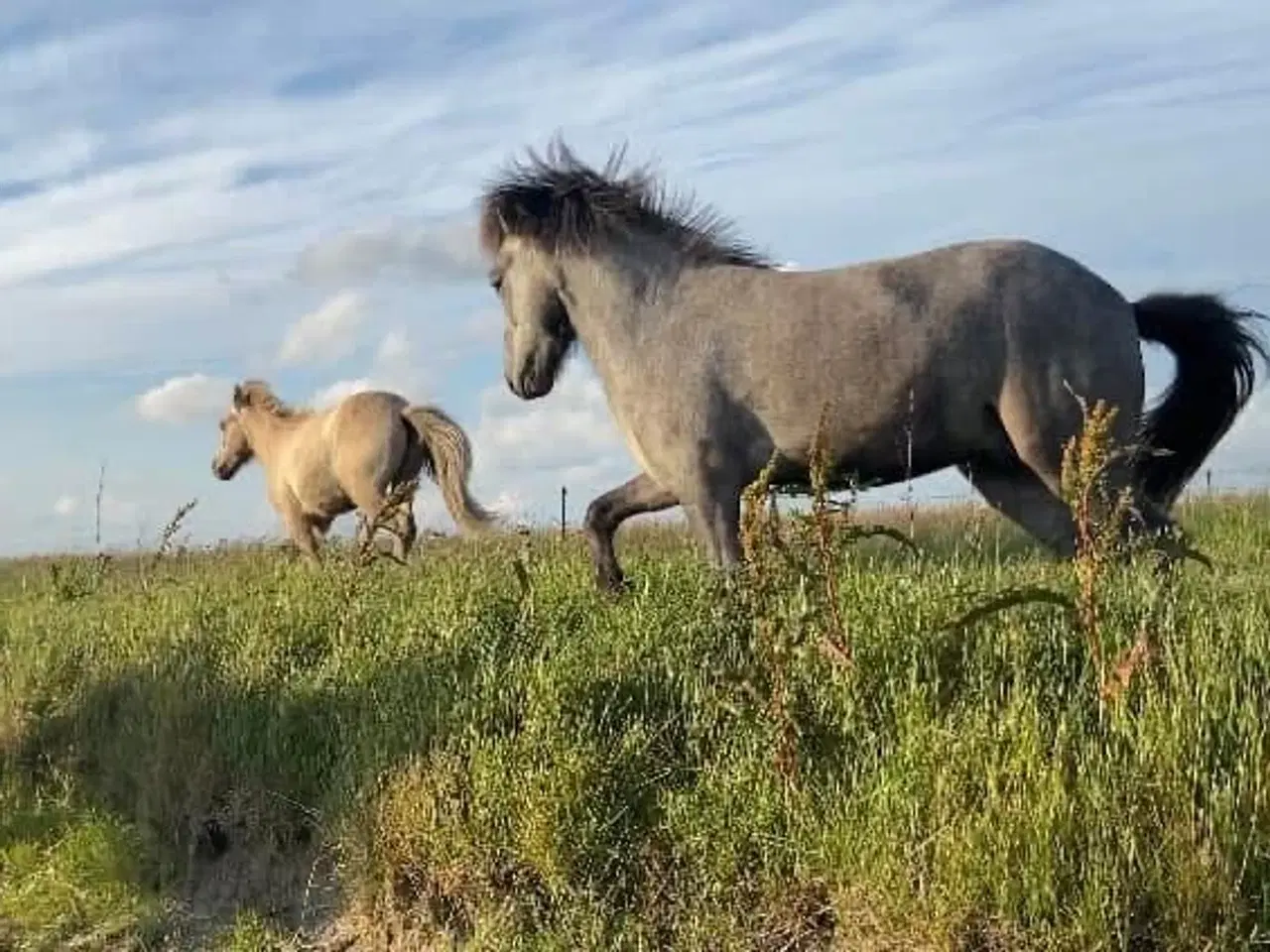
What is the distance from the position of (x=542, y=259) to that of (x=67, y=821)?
365cm

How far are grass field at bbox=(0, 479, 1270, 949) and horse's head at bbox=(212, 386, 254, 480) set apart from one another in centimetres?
1077

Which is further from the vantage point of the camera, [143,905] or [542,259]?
[542,259]

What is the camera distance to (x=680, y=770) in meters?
4.93

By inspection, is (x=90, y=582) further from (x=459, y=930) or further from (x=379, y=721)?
(x=459, y=930)

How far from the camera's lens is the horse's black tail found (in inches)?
306

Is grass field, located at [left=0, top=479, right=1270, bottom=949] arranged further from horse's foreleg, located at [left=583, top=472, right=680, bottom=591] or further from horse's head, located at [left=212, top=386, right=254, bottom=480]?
horse's head, located at [left=212, top=386, right=254, bottom=480]

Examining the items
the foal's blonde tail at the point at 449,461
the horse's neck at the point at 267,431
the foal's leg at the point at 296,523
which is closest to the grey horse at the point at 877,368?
the foal's blonde tail at the point at 449,461

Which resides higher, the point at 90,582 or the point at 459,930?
the point at 90,582

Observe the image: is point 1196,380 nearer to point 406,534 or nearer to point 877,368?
point 877,368

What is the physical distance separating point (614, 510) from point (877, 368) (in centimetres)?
153

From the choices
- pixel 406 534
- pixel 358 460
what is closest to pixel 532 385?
pixel 406 534

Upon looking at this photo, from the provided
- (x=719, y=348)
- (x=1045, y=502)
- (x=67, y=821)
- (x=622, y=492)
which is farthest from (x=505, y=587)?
(x=1045, y=502)

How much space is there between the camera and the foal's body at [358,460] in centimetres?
1448

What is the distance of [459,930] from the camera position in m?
4.93
